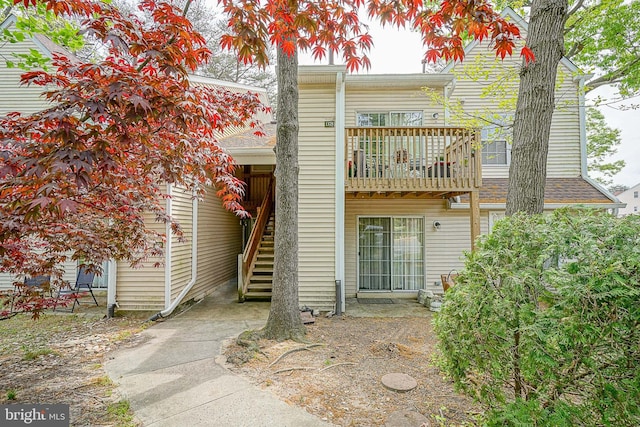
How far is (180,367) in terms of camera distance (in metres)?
3.67

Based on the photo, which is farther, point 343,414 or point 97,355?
point 97,355

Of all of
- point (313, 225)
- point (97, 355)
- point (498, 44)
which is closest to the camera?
point (498, 44)

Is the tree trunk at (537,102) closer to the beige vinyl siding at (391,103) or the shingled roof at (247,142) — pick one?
the beige vinyl siding at (391,103)

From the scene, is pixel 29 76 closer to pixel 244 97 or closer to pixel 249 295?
pixel 244 97

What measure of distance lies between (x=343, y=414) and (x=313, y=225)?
4.21m

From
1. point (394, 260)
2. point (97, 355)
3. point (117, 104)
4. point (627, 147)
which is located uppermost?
point (627, 147)

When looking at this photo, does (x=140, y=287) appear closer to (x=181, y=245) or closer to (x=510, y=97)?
(x=181, y=245)

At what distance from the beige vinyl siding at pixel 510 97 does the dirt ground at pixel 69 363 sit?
873cm

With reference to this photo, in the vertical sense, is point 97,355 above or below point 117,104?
below

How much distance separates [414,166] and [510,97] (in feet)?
13.5

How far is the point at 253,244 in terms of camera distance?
25.4ft

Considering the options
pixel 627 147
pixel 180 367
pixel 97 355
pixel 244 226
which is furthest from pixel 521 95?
pixel 627 147

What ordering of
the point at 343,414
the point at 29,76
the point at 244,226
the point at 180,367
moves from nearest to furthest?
the point at 29,76
the point at 343,414
the point at 180,367
the point at 244,226

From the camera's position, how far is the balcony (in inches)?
250
